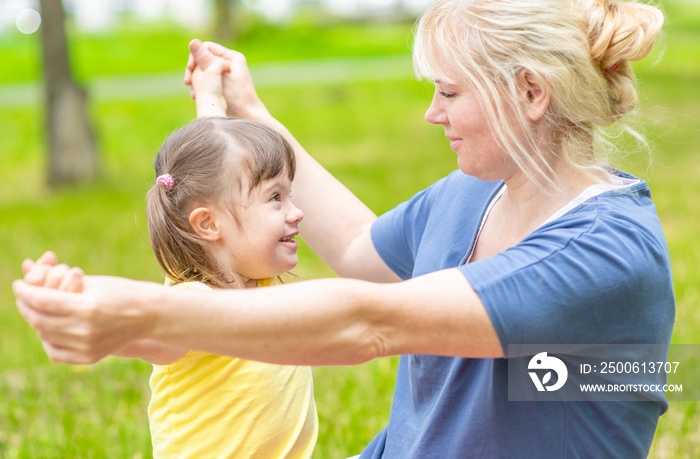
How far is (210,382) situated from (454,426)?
0.62m

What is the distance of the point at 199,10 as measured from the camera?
1097 inches

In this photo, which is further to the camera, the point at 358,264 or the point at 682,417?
the point at 682,417

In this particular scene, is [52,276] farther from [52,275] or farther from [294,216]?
[294,216]

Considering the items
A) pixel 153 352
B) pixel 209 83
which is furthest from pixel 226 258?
pixel 209 83

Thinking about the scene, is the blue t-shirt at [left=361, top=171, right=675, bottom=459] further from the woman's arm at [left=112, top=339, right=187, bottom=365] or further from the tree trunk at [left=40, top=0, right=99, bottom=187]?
the tree trunk at [left=40, top=0, right=99, bottom=187]

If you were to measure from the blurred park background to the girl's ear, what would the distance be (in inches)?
6.3

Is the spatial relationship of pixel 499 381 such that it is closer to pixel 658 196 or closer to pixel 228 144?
pixel 228 144

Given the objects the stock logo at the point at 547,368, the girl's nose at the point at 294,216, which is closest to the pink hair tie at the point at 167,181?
the girl's nose at the point at 294,216

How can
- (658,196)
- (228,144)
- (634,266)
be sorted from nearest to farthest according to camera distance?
(634,266) → (228,144) → (658,196)

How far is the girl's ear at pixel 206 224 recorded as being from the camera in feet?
7.22

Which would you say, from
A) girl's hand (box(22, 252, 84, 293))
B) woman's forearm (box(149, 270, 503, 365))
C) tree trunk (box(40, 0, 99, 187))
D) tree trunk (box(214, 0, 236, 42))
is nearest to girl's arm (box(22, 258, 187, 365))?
girl's hand (box(22, 252, 84, 293))

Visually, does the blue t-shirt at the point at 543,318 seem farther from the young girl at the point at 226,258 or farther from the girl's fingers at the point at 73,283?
the girl's fingers at the point at 73,283

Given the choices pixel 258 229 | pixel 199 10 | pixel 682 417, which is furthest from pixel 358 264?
pixel 199 10

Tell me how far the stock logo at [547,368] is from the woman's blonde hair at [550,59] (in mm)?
411
